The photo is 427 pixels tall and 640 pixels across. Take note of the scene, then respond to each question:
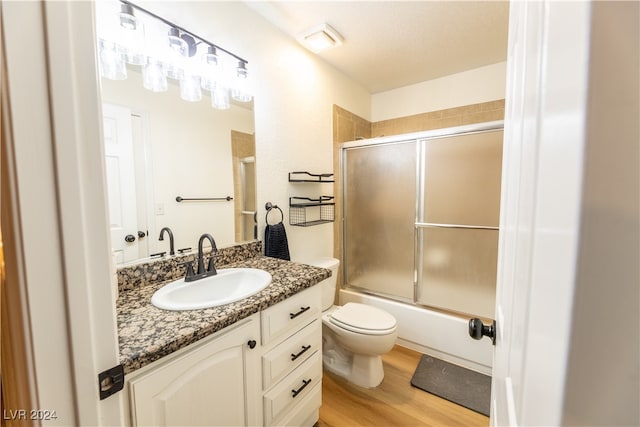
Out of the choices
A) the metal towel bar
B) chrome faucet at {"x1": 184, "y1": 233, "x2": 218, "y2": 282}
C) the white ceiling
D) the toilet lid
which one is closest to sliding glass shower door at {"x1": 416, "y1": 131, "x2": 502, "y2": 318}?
the toilet lid

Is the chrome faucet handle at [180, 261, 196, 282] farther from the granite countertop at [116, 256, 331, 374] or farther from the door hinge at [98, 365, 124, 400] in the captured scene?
the door hinge at [98, 365, 124, 400]

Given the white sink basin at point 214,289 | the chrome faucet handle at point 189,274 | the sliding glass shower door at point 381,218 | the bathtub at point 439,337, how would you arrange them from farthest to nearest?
1. the sliding glass shower door at point 381,218
2. the bathtub at point 439,337
3. the chrome faucet handle at point 189,274
4. the white sink basin at point 214,289

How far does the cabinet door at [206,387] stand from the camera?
2.30ft

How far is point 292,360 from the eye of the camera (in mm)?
1166

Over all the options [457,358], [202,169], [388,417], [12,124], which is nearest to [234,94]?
[202,169]

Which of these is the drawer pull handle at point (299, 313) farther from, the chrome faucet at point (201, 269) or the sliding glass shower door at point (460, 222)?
the sliding glass shower door at point (460, 222)

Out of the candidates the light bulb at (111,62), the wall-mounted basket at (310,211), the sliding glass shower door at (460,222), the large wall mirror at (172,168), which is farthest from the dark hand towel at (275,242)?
the sliding glass shower door at (460,222)

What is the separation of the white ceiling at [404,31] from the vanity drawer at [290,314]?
5.54ft

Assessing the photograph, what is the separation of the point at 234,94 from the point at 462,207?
178 cm

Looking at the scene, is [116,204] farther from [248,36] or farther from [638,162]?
[638,162]

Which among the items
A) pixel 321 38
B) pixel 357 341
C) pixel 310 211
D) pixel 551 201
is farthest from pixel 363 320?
pixel 321 38

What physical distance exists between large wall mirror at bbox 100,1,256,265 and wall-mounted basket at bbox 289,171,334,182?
1.16 feet

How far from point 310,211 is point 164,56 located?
1312 millimetres

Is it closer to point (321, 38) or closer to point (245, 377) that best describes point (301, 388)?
point (245, 377)
